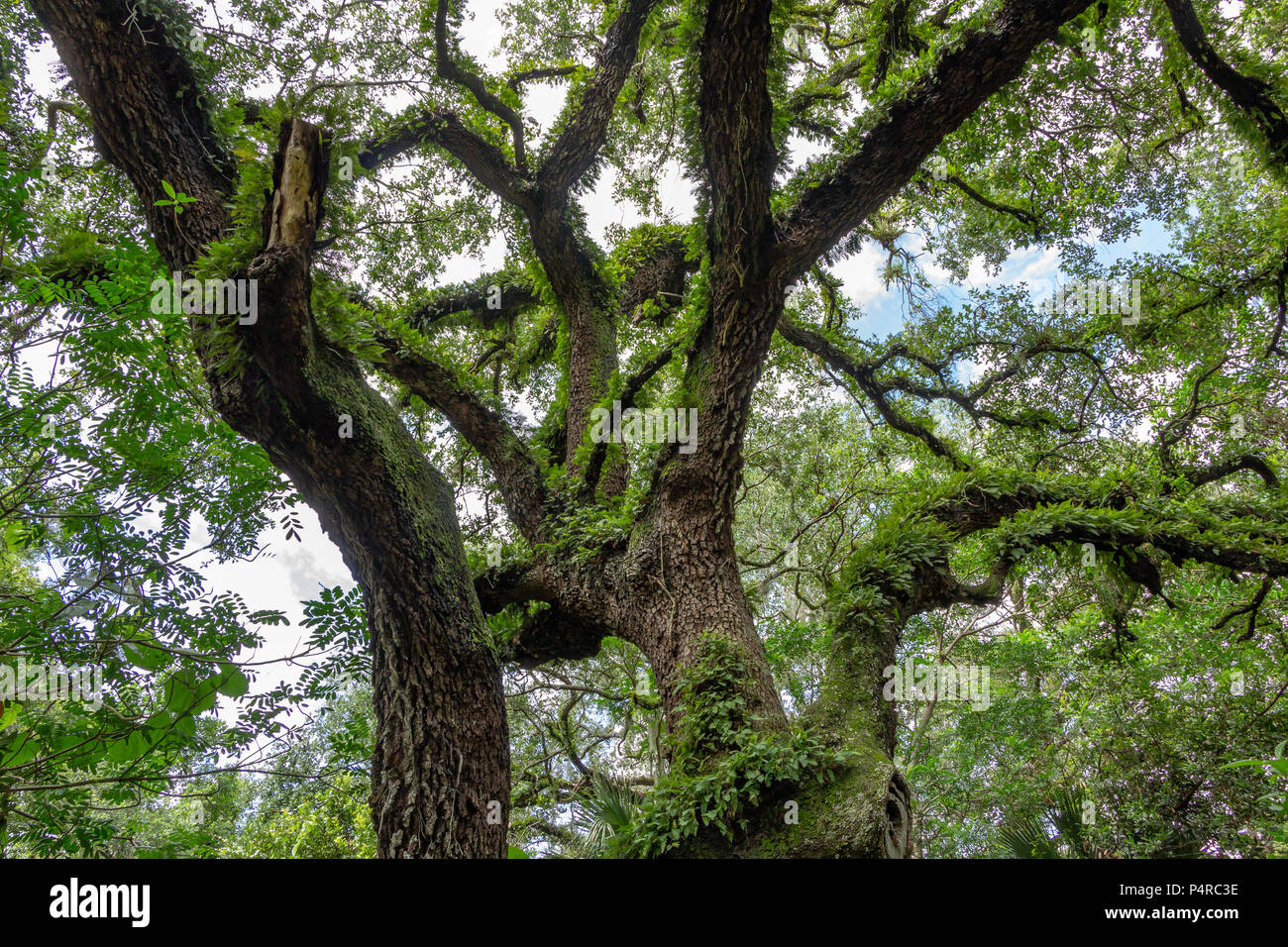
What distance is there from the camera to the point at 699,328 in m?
4.59

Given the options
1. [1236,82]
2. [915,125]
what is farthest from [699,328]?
[1236,82]

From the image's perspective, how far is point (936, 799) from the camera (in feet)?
34.1

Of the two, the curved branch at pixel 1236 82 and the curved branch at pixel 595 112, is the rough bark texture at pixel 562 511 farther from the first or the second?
the curved branch at pixel 1236 82

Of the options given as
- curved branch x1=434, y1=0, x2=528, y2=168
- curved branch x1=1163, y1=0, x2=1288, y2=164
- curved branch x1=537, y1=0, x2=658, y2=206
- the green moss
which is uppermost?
curved branch x1=434, y1=0, x2=528, y2=168

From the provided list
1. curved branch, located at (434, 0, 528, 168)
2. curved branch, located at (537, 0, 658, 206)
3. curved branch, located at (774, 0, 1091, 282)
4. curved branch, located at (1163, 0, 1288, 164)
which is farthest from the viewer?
curved branch, located at (434, 0, 528, 168)

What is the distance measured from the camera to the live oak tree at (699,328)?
3.18 meters

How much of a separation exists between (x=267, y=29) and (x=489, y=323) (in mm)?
3639

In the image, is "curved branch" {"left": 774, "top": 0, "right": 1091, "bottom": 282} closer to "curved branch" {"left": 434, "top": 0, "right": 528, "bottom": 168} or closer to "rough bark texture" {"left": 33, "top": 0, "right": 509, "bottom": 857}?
"rough bark texture" {"left": 33, "top": 0, "right": 509, "bottom": 857}

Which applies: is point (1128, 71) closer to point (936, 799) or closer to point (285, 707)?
point (285, 707)

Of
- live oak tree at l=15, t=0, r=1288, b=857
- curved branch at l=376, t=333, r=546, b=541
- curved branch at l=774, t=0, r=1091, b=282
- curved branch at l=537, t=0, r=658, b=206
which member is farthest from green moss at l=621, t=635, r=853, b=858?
curved branch at l=537, t=0, r=658, b=206

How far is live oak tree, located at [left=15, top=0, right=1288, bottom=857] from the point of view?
318 cm

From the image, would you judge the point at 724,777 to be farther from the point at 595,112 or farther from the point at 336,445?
the point at 595,112

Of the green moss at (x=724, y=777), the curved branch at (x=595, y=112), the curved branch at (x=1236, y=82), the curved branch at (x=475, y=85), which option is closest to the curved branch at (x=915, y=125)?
the curved branch at (x=1236, y=82)

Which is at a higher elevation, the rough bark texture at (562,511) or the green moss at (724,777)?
Answer: the rough bark texture at (562,511)
